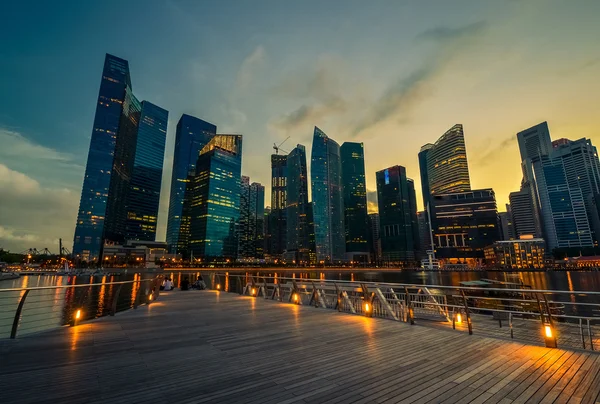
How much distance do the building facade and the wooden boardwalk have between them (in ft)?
682

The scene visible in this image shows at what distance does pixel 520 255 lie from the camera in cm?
16800

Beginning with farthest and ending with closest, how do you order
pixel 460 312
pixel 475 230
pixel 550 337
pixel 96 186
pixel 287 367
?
pixel 475 230
pixel 96 186
pixel 460 312
pixel 550 337
pixel 287 367

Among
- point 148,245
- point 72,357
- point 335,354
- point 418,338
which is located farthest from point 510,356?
point 148,245

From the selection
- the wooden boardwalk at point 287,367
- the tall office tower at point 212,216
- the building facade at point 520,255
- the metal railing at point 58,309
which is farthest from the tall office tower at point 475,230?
the wooden boardwalk at point 287,367

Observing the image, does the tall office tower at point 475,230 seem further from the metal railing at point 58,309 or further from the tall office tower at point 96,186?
the tall office tower at point 96,186

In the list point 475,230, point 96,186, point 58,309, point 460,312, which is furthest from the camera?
point 475,230

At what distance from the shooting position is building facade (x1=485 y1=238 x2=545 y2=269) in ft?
545

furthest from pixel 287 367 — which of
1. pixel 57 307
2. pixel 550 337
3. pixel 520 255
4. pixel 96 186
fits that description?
pixel 96 186

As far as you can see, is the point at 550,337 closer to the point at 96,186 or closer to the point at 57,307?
the point at 57,307

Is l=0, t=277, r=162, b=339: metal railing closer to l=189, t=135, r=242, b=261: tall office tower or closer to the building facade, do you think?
l=189, t=135, r=242, b=261: tall office tower

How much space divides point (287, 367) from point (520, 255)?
21622 cm

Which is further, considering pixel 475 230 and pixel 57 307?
pixel 475 230

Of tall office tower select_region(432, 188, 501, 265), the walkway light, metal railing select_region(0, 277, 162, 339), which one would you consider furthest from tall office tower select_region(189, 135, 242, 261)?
the walkway light

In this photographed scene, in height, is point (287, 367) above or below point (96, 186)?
below
